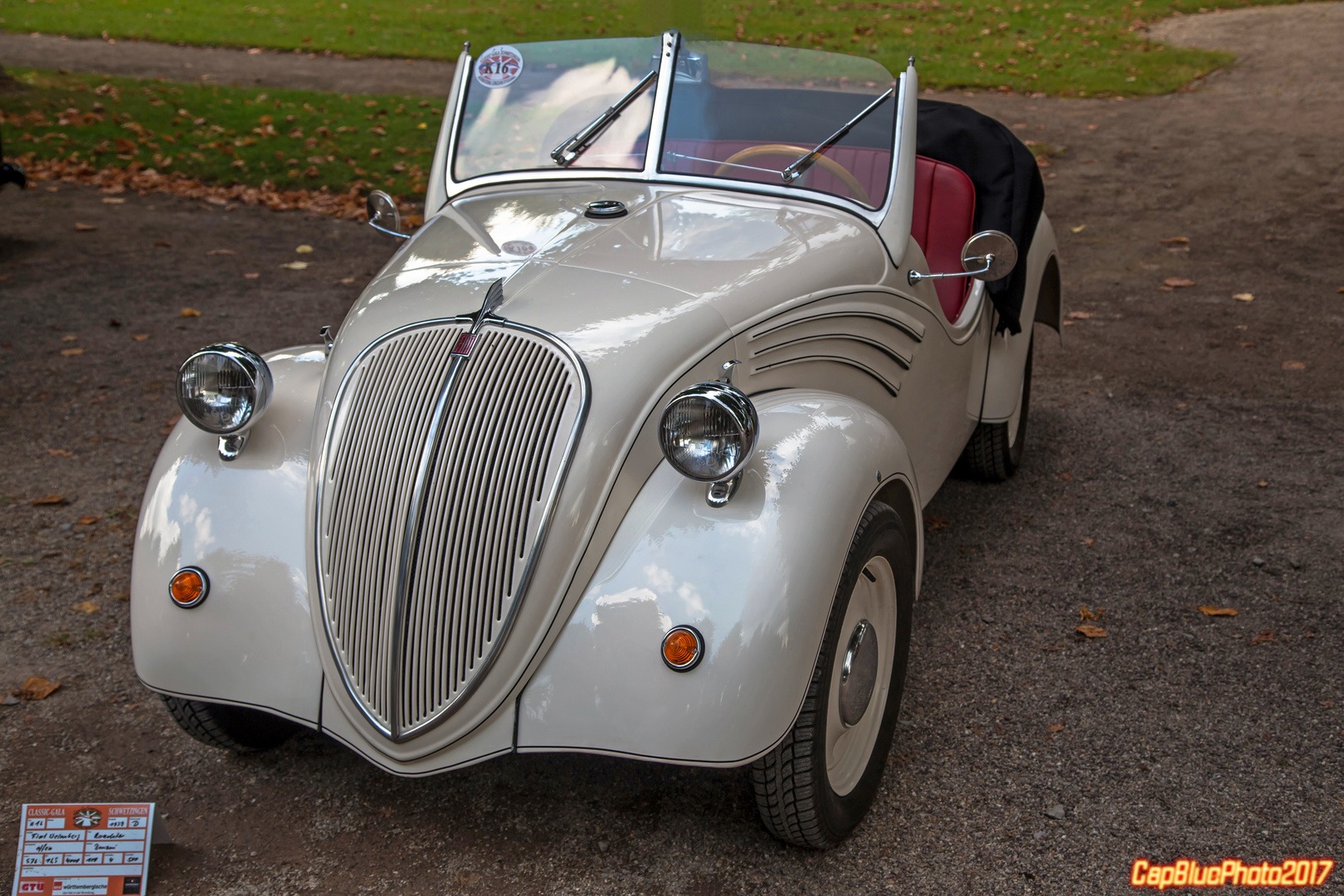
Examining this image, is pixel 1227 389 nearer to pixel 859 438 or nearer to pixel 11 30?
pixel 859 438

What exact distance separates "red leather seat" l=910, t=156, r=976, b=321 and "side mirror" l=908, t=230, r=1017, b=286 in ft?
3.46

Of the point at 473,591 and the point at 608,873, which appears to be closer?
the point at 473,591

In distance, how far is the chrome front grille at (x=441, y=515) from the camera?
2.39 meters

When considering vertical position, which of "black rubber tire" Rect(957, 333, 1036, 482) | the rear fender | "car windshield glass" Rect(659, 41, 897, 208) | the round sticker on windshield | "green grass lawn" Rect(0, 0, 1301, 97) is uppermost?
the round sticker on windshield

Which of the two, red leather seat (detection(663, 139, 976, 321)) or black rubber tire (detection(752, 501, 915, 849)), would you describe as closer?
black rubber tire (detection(752, 501, 915, 849))

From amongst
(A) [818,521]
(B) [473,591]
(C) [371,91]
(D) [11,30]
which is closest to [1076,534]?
(A) [818,521]

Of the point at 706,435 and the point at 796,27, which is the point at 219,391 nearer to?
the point at 706,435

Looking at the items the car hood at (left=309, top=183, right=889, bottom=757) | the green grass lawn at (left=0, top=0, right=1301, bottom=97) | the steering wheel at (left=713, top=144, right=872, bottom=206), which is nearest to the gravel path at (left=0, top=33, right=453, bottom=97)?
the green grass lawn at (left=0, top=0, right=1301, bottom=97)

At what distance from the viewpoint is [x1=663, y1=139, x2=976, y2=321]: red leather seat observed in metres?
3.49

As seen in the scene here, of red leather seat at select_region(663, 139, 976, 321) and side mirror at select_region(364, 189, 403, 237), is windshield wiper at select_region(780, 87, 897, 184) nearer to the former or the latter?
red leather seat at select_region(663, 139, 976, 321)

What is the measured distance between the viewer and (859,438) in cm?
269

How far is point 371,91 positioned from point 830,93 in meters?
9.96

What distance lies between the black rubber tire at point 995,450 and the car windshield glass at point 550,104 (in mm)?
1893

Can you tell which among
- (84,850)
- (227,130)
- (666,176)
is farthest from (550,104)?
(227,130)
